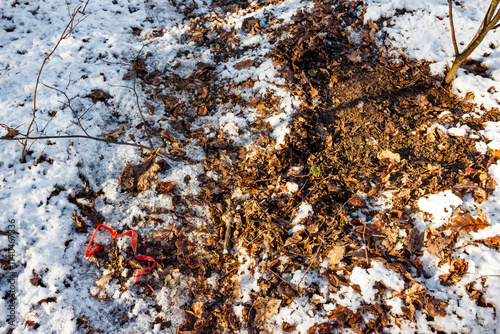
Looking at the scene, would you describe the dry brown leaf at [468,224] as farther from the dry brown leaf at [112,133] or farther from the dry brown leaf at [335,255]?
the dry brown leaf at [112,133]

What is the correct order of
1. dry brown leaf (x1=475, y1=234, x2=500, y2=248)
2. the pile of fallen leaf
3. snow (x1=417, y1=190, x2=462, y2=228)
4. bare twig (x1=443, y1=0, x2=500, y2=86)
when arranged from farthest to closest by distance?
bare twig (x1=443, y1=0, x2=500, y2=86), snow (x1=417, y1=190, x2=462, y2=228), the pile of fallen leaf, dry brown leaf (x1=475, y1=234, x2=500, y2=248)

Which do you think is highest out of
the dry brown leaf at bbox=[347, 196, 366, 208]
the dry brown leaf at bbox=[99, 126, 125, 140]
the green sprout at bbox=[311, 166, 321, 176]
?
the dry brown leaf at bbox=[99, 126, 125, 140]

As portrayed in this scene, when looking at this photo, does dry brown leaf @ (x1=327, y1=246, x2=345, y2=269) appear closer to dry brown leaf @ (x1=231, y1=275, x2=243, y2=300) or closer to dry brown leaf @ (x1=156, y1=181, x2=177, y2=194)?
dry brown leaf @ (x1=231, y1=275, x2=243, y2=300)

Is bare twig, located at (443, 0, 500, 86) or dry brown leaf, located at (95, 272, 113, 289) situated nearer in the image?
dry brown leaf, located at (95, 272, 113, 289)

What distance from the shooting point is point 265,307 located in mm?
2531

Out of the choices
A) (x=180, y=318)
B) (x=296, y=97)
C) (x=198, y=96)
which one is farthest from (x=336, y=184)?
(x=198, y=96)

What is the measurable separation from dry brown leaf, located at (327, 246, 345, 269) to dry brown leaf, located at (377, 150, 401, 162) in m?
1.30

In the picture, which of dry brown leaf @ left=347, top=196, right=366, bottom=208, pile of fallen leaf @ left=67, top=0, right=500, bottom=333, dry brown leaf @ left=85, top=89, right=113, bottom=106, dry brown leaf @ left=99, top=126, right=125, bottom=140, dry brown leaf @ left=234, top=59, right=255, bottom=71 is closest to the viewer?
pile of fallen leaf @ left=67, top=0, right=500, bottom=333

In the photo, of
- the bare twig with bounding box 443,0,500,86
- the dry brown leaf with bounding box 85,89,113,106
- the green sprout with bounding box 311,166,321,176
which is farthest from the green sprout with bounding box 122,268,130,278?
the bare twig with bounding box 443,0,500,86

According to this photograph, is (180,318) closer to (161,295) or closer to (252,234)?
(161,295)

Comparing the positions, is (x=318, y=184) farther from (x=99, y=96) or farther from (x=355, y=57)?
(x=99, y=96)

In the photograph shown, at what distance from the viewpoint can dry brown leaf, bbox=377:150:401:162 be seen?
3150 mm

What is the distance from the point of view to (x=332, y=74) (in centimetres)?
400

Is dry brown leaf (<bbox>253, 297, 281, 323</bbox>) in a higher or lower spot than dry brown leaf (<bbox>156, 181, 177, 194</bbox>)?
lower
